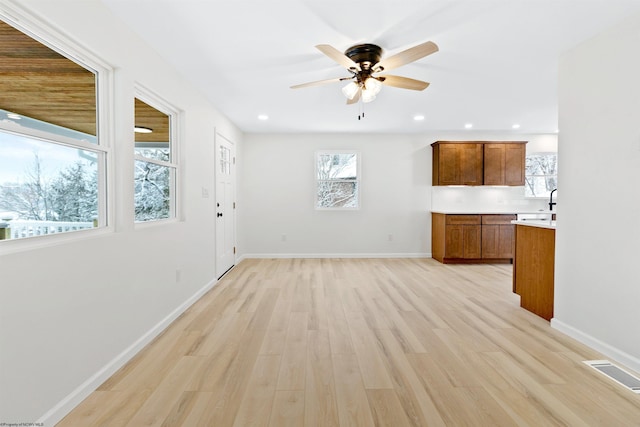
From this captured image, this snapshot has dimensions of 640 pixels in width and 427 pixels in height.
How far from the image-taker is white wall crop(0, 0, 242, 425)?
1419mm

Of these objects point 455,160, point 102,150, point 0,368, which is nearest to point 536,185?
point 455,160

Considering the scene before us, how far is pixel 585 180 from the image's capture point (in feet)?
8.15

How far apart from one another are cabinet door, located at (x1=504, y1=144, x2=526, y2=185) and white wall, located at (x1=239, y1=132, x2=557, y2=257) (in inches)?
16.1

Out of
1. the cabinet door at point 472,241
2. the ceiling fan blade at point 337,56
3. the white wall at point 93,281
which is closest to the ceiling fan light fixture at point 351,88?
the ceiling fan blade at point 337,56

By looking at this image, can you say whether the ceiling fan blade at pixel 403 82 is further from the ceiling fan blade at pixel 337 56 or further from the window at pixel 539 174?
the window at pixel 539 174

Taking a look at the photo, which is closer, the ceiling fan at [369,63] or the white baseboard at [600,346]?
the white baseboard at [600,346]

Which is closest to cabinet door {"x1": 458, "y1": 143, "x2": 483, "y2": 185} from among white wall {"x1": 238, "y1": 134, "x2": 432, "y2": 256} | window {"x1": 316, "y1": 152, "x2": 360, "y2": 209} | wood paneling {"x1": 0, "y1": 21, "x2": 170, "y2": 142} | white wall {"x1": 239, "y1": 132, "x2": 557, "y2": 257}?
white wall {"x1": 239, "y1": 132, "x2": 557, "y2": 257}

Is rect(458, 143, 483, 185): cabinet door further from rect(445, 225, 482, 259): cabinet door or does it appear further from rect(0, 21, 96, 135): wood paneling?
rect(0, 21, 96, 135): wood paneling

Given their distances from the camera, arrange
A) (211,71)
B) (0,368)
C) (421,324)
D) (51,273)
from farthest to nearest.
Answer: (211,71) < (421,324) < (51,273) < (0,368)

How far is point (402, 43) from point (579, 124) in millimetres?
1585

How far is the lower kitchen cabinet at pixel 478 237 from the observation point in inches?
211

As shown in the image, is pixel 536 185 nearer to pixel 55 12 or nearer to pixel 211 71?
pixel 211 71

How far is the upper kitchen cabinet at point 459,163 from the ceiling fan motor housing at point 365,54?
11.5 ft

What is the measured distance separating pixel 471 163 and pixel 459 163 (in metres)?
0.21
